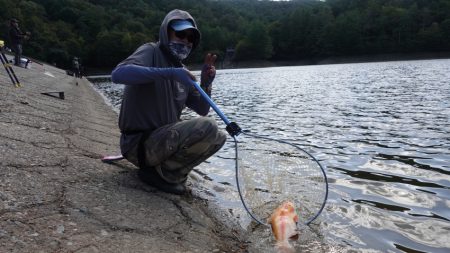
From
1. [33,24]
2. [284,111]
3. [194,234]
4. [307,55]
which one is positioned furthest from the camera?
[307,55]

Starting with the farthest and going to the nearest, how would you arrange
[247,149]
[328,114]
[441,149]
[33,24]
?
1. [33,24]
2. [328,114]
3. [441,149]
4. [247,149]

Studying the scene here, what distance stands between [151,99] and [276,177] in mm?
2322

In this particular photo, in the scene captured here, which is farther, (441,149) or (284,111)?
(284,111)

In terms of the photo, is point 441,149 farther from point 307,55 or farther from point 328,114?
point 307,55

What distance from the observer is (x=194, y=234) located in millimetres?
4207

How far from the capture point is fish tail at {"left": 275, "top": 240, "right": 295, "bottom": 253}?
4.33 meters

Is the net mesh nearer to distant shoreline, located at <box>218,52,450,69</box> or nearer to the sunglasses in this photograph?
the sunglasses

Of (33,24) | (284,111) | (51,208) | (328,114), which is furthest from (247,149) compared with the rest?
(33,24)

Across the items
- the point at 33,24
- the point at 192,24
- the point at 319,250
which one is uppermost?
the point at 33,24

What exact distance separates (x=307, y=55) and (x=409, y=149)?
517 ft

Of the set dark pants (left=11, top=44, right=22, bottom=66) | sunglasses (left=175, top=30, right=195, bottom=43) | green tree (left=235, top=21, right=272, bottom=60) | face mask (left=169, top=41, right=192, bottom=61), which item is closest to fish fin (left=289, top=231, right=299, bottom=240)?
face mask (left=169, top=41, right=192, bottom=61)

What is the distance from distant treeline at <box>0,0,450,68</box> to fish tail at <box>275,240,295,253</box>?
107283 millimetres

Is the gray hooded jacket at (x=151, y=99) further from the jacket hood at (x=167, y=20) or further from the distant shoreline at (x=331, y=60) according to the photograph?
the distant shoreline at (x=331, y=60)

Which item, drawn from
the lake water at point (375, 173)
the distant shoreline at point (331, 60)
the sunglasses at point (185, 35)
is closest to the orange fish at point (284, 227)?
the lake water at point (375, 173)
